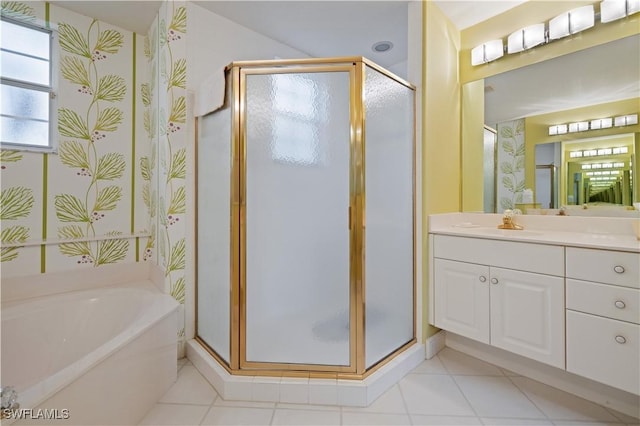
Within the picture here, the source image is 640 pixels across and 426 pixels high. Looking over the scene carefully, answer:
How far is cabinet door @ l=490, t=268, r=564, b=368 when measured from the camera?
4.50 ft

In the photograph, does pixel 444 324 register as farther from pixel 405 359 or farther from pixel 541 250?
pixel 541 250

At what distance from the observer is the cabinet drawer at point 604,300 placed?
118 cm

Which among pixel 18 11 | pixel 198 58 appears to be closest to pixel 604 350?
pixel 198 58

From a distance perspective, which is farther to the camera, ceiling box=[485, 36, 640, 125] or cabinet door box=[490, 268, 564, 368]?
ceiling box=[485, 36, 640, 125]

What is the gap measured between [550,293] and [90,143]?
2875 mm

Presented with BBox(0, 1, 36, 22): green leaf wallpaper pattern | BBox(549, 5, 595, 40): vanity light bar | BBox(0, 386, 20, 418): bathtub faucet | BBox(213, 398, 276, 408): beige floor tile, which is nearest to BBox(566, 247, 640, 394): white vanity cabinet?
BBox(549, 5, 595, 40): vanity light bar

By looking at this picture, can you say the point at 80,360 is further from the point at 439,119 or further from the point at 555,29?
the point at 555,29

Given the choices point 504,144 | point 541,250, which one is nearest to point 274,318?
point 541,250

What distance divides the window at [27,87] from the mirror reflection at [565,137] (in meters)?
2.95

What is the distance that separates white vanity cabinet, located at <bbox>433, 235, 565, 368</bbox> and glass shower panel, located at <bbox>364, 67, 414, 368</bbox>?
23cm

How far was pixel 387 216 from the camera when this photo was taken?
1.67 meters

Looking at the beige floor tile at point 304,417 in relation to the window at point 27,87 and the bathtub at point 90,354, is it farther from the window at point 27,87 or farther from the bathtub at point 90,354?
the window at point 27,87

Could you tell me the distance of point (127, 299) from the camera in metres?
1.84

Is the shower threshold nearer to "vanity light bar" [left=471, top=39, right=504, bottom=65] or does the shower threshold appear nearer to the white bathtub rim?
the white bathtub rim
